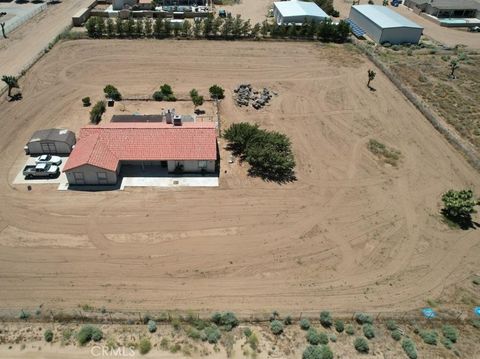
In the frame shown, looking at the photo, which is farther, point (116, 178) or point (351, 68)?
point (351, 68)

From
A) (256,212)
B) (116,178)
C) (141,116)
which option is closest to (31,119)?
(141,116)

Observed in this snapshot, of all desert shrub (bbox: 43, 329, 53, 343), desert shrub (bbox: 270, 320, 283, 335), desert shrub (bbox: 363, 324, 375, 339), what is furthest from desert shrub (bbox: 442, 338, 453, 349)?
desert shrub (bbox: 43, 329, 53, 343)

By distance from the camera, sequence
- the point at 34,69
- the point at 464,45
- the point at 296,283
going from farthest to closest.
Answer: the point at 464,45, the point at 34,69, the point at 296,283

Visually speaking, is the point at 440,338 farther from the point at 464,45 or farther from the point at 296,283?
the point at 464,45

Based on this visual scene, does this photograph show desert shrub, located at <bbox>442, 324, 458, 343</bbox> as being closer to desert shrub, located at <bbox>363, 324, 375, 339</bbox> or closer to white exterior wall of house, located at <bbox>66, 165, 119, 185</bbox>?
desert shrub, located at <bbox>363, 324, 375, 339</bbox>

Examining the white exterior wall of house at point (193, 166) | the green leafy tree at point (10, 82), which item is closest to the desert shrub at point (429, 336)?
the white exterior wall of house at point (193, 166)

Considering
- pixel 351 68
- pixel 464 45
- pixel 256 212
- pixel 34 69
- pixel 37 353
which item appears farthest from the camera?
pixel 464 45
